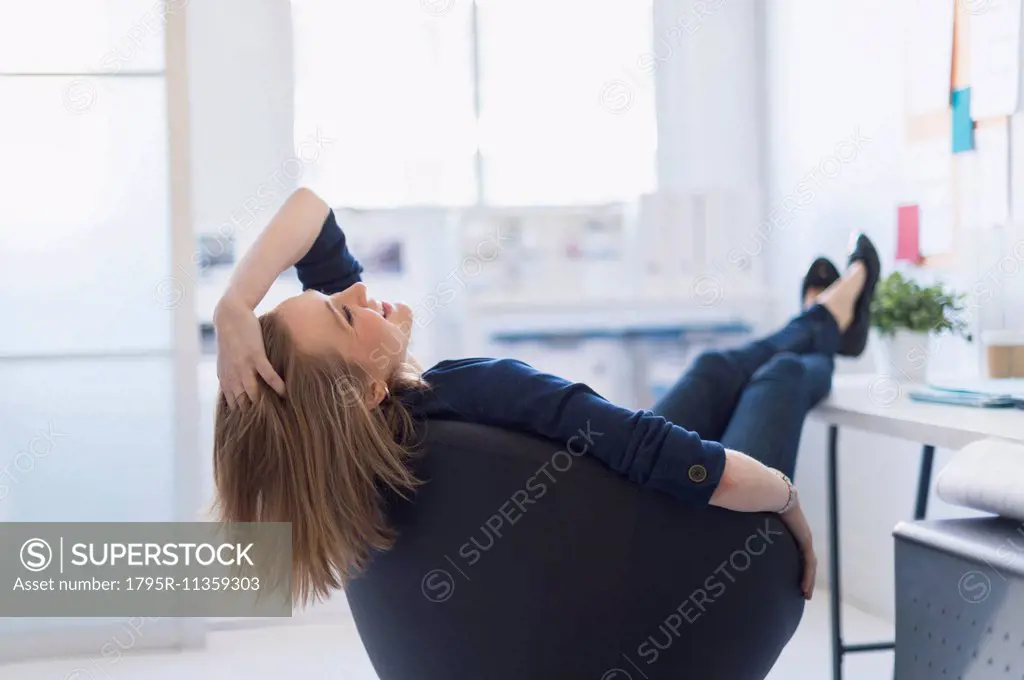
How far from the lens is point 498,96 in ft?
11.1

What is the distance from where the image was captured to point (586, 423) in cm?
130

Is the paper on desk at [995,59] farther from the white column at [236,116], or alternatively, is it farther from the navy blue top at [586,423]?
the white column at [236,116]

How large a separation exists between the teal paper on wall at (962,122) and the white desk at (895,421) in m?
0.54

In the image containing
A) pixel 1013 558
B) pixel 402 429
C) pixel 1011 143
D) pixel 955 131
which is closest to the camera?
pixel 1013 558

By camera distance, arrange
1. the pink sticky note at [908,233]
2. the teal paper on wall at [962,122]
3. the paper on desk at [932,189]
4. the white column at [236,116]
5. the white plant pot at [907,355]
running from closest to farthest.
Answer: the white plant pot at [907,355], the teal paper on wall at [962,122], the paper on desk at [932,189], the pink sticky note at [908,233], the white column at [236,116]

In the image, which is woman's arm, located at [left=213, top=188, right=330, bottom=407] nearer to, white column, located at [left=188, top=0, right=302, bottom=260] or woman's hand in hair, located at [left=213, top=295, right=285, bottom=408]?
woman's hand in hair, located at [left=213, top=295, right=285, bottom=408]

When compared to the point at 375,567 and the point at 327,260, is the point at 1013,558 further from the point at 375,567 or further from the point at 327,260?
the point at 327,260

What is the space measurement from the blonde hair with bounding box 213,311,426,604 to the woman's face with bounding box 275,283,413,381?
0.06ft

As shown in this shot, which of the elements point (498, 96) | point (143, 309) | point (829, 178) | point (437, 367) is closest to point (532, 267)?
point (498, 96)

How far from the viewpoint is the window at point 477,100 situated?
327 centimetres

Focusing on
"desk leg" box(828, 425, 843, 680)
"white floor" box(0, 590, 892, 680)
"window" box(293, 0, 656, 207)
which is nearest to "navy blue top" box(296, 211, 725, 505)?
"desk leg" box(828, 425, 843, 680)

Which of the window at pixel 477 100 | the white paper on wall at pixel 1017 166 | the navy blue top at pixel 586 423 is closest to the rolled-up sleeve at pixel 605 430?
the navy blue top at pixel 586 423

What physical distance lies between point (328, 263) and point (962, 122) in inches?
58.9

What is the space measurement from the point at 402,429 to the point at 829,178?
209 centimetres
